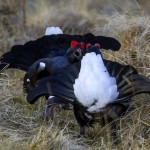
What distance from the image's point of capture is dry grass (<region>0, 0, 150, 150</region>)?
467cm

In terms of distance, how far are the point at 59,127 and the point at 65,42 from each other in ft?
3.33


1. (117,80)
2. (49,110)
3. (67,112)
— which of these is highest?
(117,80)

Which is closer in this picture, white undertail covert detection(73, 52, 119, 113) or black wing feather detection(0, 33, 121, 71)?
white undertail covert detection(73, 52, 119, 113)

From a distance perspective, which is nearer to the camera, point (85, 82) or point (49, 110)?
point (85, 82)

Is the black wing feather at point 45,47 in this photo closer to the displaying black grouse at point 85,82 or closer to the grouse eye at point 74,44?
the displaying black grouse at point 85,82

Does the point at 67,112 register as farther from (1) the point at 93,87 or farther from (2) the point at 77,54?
(1) the point at 93,87

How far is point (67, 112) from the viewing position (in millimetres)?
5527

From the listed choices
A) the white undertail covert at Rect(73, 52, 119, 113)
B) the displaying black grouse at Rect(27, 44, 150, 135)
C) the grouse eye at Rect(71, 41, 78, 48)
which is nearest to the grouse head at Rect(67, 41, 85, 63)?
the grouse eye at Rect(71, 41, 78, 48)

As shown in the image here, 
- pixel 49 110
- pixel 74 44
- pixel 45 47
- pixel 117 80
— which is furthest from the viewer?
pixel 45 47

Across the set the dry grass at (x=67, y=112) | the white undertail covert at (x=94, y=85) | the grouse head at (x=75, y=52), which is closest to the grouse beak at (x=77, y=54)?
the grouse head at (x=75, y=52)

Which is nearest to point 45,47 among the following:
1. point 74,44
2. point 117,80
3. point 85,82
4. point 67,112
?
point 74,44

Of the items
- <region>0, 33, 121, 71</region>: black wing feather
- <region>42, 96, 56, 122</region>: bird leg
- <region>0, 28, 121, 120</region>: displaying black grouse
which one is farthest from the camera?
<region>0, 33, 121, 71</region>: black wing feather

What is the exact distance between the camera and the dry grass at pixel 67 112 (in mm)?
4668

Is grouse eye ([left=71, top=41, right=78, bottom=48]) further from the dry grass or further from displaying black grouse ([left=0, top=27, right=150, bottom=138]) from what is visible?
the dry grass
